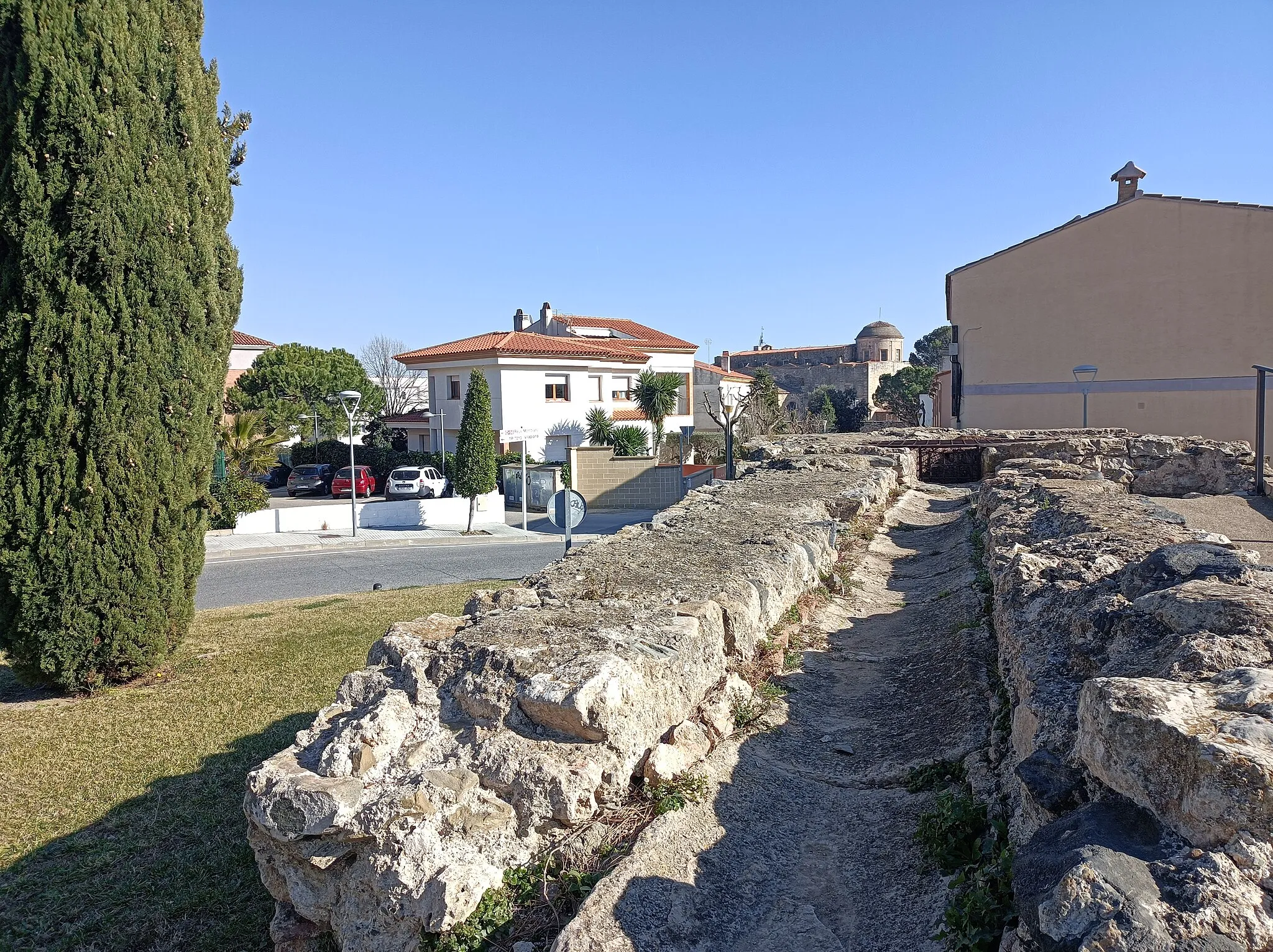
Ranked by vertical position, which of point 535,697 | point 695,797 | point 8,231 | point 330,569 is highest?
point 8,231

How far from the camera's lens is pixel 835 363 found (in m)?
84.4

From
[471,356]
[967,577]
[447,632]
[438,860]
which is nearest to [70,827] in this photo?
[447,632]

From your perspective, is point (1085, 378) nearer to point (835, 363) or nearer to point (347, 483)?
point (347, 483)

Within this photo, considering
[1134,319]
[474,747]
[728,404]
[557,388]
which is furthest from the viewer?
[557,388]

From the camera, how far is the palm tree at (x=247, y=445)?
1020 inches

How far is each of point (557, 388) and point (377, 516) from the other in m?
13.1

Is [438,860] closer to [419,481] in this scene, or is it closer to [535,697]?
[535,697]

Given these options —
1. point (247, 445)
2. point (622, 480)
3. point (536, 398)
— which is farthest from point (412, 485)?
point (622, 480)

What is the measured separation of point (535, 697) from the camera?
3.27 m

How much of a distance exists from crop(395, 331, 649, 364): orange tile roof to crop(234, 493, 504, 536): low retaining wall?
1007 cm

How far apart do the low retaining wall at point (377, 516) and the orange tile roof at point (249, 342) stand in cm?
2275

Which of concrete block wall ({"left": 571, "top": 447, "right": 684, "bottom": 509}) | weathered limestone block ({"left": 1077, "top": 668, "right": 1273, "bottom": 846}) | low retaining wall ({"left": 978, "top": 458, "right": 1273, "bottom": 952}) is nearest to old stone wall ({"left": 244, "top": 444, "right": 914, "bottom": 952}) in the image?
low retaining wall ({"left": 978, "top": 458, "right": 1273, "bottom": 952})

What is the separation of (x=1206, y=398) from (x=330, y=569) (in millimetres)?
20736

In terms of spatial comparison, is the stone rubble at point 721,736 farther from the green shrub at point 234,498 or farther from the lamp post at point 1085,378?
the green shrub at point 234,498
